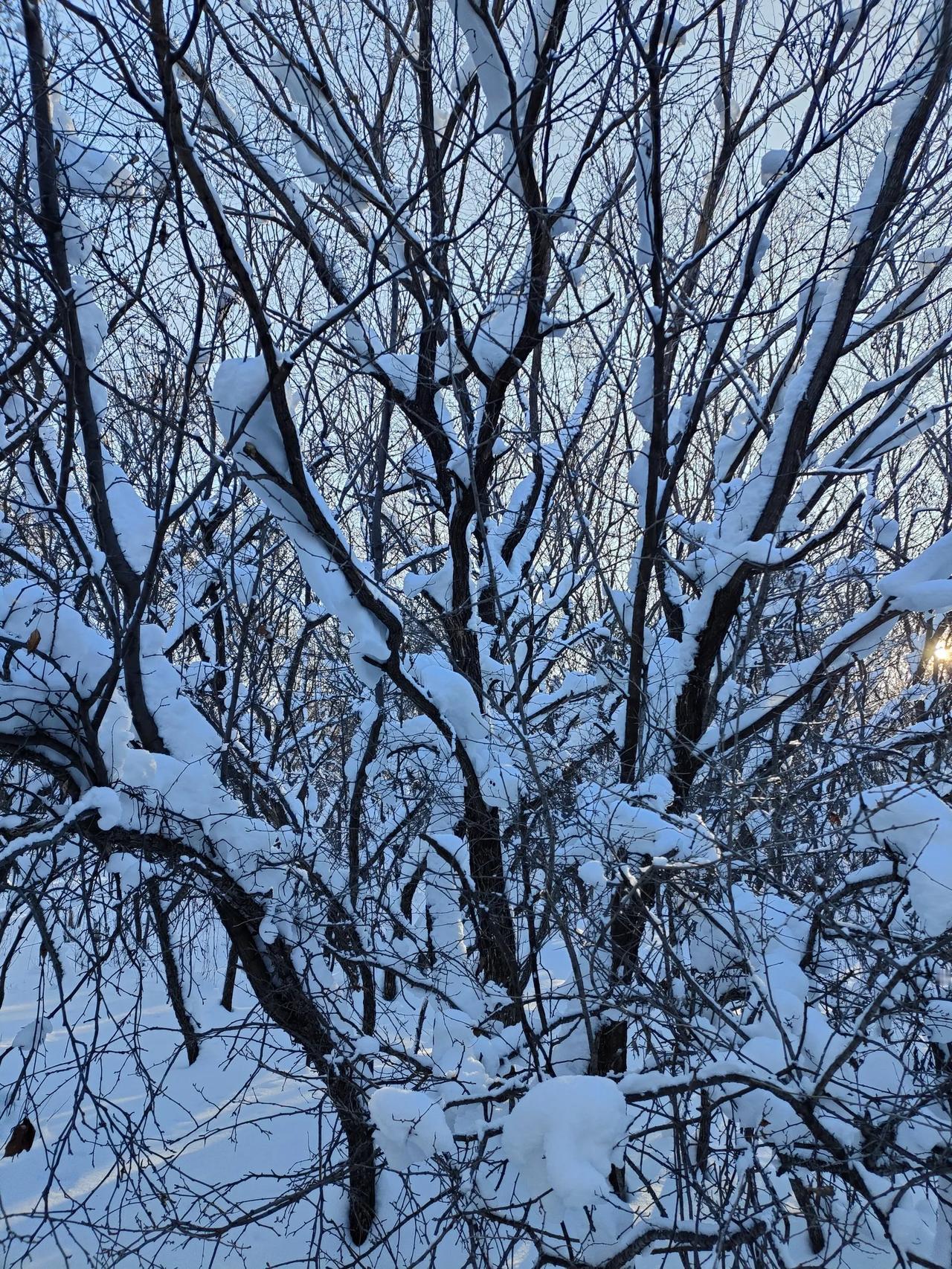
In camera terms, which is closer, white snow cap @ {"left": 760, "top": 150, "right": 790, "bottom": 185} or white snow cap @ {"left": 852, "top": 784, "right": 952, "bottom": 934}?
white snow cap @ {"left": 852, "top": 784, "right": 952, "bottom": 934}

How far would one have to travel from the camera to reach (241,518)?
7754mm

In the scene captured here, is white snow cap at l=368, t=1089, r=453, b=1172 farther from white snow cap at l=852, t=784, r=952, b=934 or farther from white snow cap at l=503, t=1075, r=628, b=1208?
white snow cap at l=852, t=784, r=952, b=934

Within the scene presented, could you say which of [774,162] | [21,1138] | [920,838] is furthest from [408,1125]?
[774,162]

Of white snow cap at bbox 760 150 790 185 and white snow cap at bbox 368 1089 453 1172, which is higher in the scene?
white snow cap at bbox 760 150 790 185

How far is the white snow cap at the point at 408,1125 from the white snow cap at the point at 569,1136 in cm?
55

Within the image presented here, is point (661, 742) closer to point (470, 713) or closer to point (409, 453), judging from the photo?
point (470, 713)

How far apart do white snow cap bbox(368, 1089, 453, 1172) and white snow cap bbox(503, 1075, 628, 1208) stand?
1.79 ft

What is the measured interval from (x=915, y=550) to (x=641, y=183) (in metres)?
5.58

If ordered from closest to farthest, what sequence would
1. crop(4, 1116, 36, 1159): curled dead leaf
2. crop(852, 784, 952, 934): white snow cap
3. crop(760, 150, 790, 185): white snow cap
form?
crop(852, 784, 952, 934): white snow cap < crop(4, 1116, 36, 1159): curled dead leaf < crop(760, 150, 790, 185): white snow cap

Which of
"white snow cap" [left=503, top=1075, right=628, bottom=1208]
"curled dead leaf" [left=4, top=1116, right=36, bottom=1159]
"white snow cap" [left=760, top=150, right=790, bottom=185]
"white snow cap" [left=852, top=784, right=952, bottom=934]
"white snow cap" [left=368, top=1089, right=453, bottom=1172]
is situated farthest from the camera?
"white snow cap" [left=760, top=150, right=790, bottom=185]

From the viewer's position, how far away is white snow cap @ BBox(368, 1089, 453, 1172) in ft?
8.84

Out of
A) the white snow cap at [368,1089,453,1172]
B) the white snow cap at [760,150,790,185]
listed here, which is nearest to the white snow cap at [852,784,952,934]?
the white snow cap at [368,1089,453,1172]

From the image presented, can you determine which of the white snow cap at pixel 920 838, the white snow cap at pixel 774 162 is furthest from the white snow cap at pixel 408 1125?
the white snow cap at pixel 774 162

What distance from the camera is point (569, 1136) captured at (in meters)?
2.07
